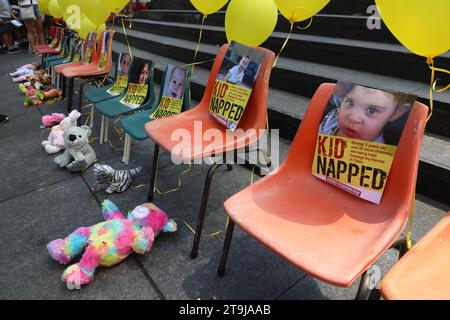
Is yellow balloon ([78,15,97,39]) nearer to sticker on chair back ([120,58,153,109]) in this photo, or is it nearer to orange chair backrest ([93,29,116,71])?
orange chair backrest ([93,29,116,71])

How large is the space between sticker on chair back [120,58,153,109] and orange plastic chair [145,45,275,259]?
0.77 meters

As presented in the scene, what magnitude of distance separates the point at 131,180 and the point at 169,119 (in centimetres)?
65

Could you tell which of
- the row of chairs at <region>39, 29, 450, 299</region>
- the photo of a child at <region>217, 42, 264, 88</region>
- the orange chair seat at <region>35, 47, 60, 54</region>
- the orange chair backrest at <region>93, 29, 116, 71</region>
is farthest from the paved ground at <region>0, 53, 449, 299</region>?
the orange chair seat at <region>35, 47, 60, 54</region>

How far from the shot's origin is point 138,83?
3021mm

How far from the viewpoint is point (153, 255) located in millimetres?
1870

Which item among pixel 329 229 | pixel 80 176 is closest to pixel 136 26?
pixel 80 176

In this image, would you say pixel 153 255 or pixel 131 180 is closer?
pixel 153 255

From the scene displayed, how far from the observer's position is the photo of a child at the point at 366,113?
51.6 inches

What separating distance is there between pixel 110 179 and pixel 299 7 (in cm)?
179

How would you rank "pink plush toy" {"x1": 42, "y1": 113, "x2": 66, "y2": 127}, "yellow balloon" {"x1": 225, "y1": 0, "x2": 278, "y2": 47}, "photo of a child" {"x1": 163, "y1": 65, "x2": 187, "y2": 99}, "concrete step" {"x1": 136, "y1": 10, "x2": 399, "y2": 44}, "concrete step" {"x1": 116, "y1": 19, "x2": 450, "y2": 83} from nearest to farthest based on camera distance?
1. "yellow balloon" {"x1": 225, "y1": 0, "x2": 278, "y2": 47}
2. "photo of a child" {"x1": 163, "y1": 65, "x2": 187, "y2": 99}
3. "concrete step" {"x1": 116, "y1": 19, "x2": 450, "y2": 83}
4. "concrete step" {"x1": 136, "y1": 10, "x2": 399, "y2": 44}
5. "pink plush toy" {"x1": 42, "y1": 113, "x2": 66, "y2": 127}

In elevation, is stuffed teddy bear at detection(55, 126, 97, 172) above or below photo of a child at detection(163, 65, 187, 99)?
below

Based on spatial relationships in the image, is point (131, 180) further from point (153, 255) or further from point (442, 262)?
point (442, 262)

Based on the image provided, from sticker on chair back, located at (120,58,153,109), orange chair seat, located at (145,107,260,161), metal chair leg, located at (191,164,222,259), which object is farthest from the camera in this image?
sticker on chair back, located at (120,58,153,109)

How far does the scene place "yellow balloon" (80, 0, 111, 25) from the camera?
345 cm
